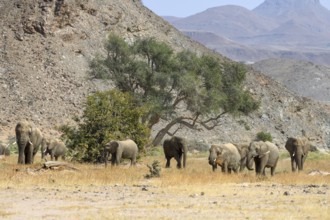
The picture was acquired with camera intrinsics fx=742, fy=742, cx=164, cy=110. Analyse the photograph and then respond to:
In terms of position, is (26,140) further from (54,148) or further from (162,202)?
(162,202)

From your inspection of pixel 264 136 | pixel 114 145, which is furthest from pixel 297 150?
pixel 264 136

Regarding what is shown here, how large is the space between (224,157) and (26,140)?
8.85 metres

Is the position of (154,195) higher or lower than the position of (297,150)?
lower

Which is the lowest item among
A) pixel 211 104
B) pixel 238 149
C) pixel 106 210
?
pixel 106 210

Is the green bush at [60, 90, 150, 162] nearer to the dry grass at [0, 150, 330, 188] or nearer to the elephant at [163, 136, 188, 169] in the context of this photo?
the elephant at [163, 136, 188, 169]

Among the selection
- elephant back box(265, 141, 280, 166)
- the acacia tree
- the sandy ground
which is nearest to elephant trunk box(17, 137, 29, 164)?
the sandy ground

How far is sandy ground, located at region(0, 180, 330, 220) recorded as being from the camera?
17.6 metres

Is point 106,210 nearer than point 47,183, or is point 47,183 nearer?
point 106,210

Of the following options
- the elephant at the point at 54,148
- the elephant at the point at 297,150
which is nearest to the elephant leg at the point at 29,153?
the elephant at the point at 54,148

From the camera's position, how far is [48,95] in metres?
81.5

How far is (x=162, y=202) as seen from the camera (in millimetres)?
20172

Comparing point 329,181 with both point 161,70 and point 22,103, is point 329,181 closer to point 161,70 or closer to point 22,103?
point 161,70

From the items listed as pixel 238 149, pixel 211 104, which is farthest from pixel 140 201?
pixel 211 104

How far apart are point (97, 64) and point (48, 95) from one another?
2457 centimetres
